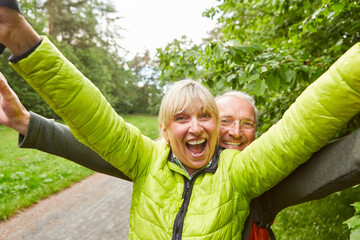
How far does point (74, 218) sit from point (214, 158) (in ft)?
A: 12.1

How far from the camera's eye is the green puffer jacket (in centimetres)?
103

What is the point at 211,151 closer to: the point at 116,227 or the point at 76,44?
the point at 116,227

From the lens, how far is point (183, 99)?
5.20 feet

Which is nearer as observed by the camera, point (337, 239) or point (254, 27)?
point (337, 239)

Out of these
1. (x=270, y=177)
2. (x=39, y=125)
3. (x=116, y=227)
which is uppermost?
(x=39, y=125)

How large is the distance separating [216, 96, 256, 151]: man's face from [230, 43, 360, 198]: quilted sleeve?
0.58 meters

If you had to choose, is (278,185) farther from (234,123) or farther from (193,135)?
(234,123)

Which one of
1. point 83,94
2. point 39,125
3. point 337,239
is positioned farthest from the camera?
point 337,239

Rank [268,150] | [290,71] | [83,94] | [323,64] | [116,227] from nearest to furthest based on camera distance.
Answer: [83,94], [268,150], [290,71], [323,64], [116,227]

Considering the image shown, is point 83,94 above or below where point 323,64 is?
below

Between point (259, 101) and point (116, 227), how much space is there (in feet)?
9.62

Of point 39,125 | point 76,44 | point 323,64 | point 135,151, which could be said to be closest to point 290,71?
point 323,64

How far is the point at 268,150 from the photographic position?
1254 mm

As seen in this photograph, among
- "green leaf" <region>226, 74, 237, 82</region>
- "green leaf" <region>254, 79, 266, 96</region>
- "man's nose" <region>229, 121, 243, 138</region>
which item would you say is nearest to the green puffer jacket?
"man's nose" <region>229, 121, 243, 138</region>
